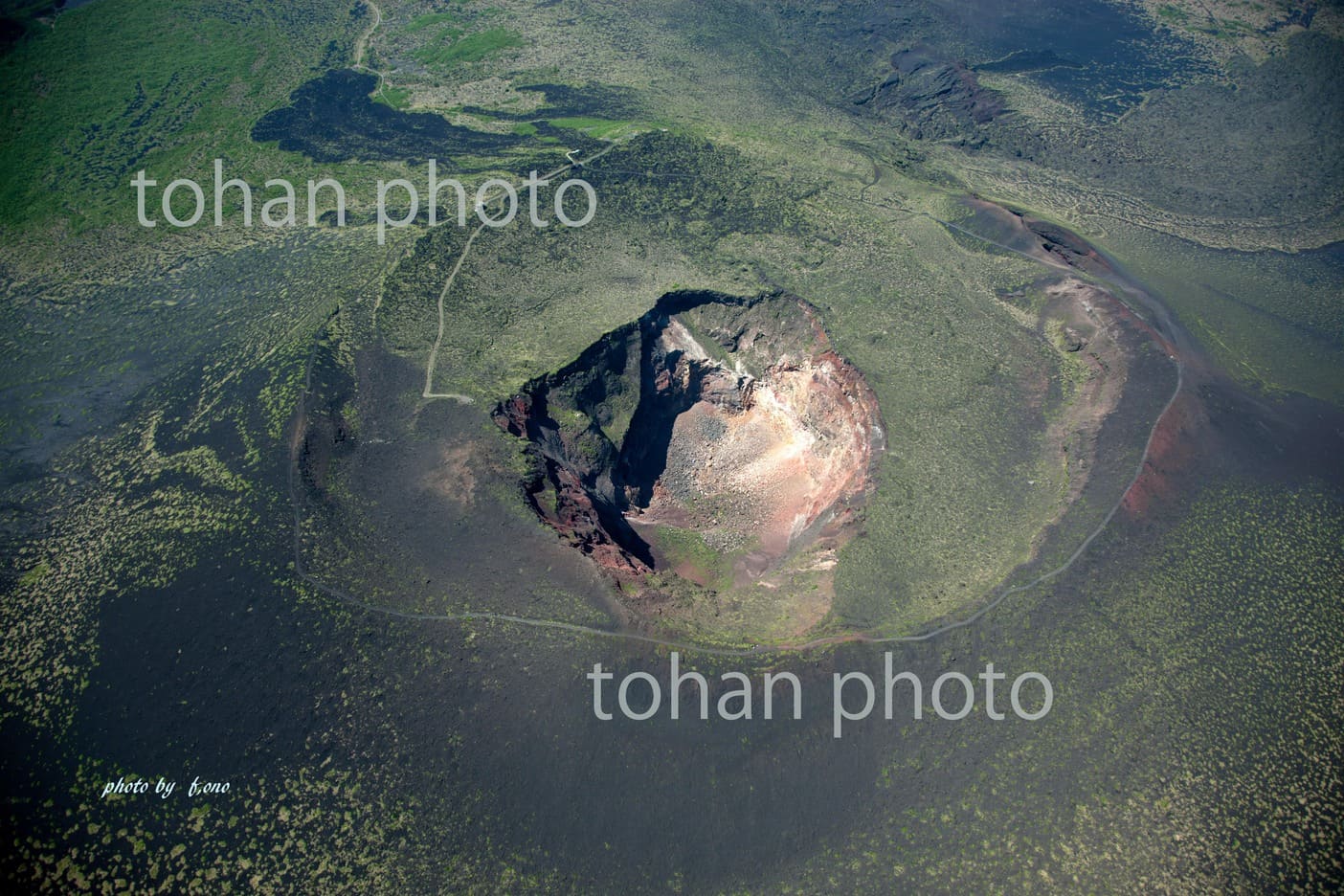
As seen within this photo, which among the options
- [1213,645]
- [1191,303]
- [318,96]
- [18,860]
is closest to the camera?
[18,860]

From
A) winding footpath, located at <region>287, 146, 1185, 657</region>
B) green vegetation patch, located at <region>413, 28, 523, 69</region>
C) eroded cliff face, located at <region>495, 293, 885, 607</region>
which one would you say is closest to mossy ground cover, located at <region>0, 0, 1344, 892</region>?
winding footpath, located at <region>287, 146, 1185, 657</region>

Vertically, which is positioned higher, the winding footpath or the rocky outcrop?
the rocky outcrop

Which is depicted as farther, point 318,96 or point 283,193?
point 318,96

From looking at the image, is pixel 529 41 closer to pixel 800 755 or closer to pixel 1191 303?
pixel 1191 303

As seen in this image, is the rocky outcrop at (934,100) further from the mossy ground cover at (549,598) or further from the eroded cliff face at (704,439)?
the eroded cliff face at (704,439)

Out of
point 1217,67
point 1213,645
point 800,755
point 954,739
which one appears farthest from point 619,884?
point 1217,67

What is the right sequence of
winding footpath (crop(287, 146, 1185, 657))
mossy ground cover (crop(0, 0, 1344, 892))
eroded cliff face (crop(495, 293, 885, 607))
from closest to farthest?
mossy ground cover (crop(0, 0, 1344, 892)) → winding footpath (crop(287, 146, 1185, 657)) → eroded cliff face (crop(495, 293, 885, 607))

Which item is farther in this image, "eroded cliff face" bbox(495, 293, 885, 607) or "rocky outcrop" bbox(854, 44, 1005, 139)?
"rocky outcrop" bbox(854, 44, 1005, 139)

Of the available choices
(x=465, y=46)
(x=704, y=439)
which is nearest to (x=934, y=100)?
(x=465, y=46)

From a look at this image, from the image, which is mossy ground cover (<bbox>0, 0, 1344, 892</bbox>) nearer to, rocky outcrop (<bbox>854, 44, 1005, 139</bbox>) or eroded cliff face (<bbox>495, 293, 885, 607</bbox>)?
eroded cliff face (<bbox>495, 293, 885, 607</bbox>)
